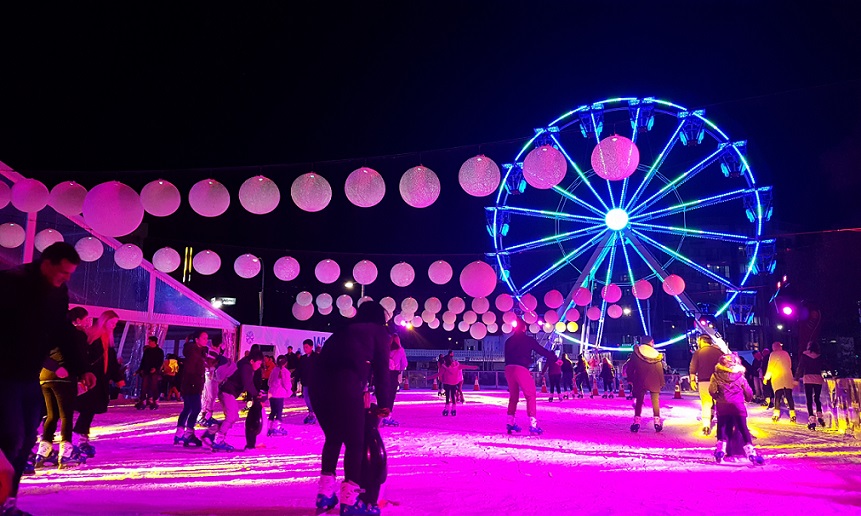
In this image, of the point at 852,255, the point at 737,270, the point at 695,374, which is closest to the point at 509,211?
the point at 852,255

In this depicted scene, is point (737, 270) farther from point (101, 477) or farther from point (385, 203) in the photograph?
point (101, 477)

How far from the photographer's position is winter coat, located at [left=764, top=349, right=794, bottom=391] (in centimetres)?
1234

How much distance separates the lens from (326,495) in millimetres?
4348

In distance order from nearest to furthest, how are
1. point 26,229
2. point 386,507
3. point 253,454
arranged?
point 386,507
point 253,454
point 26,229

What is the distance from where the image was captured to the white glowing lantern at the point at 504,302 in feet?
73.9

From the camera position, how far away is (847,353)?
65.8ft

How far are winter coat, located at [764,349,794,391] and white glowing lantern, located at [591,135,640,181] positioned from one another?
536cm

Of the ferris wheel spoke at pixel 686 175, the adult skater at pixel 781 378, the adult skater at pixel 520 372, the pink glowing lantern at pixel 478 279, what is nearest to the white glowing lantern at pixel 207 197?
the adult skater at pixel 520 372

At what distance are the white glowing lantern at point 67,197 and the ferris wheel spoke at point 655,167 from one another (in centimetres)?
1736

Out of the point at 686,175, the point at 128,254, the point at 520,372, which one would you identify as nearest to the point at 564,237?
the point at 686,175

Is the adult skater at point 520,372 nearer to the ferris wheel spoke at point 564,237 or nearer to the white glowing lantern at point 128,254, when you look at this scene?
the white glowing lantern at point 128,254

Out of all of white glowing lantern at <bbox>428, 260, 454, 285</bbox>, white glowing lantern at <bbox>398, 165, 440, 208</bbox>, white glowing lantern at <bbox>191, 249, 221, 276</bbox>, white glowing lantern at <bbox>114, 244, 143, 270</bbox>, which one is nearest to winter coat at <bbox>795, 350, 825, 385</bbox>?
white glowing lantern at <bbox>428, 260, 454, 285</bbox>

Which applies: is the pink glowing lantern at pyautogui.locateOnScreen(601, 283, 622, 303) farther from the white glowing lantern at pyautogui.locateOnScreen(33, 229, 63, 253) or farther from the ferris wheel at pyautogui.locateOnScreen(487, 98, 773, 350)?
the white glowing lantern at pyautogui.locateOnScreen(33, 229, 63, 253)

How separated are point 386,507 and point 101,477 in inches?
116
